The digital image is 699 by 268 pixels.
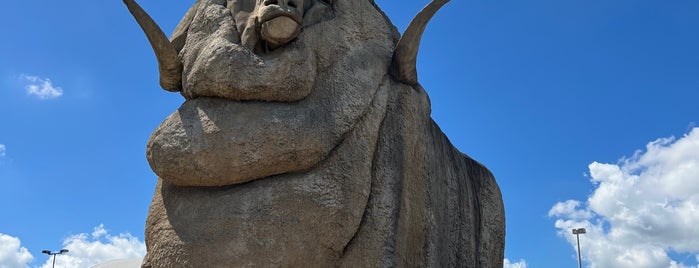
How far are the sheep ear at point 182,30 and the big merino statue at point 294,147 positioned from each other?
0.04 feet

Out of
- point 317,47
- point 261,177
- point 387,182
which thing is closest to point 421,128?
point 387,182

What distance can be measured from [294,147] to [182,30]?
1624 millimetres

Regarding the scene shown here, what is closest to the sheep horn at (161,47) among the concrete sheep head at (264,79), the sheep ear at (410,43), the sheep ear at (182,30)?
the concrete sheep head at (264,79)

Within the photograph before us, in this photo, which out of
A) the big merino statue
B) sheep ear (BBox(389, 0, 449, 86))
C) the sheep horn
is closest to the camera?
the big merino statue

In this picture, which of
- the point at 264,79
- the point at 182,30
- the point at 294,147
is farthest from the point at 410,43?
the point at 182,30

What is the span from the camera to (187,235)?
454 centimetres

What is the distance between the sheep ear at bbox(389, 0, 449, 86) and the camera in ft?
17.8

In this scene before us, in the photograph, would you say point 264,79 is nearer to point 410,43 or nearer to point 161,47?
point 161,47

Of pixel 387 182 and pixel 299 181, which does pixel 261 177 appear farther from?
pixel 387 182

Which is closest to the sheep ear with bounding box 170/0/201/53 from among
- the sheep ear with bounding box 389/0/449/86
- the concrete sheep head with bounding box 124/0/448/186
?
the concrete sheep head with bounding box 124/0/448/186

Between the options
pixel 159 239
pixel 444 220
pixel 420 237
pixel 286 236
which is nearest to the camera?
pixel 286 236

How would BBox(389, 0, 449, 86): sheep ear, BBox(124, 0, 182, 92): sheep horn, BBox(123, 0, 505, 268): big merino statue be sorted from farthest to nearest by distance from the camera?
1. BBox(389, 0, 449, 86): sheep ear
2. BBox(124, 0, 182, 92): sheep horn
3. BBox(123, 0, 505, 268): big merino statue

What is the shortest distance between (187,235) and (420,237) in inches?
64.6

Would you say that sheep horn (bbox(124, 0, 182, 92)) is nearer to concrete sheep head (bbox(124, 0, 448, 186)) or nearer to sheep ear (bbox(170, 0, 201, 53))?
concrete sheep head (bbox(124, 0, 448, 186))
